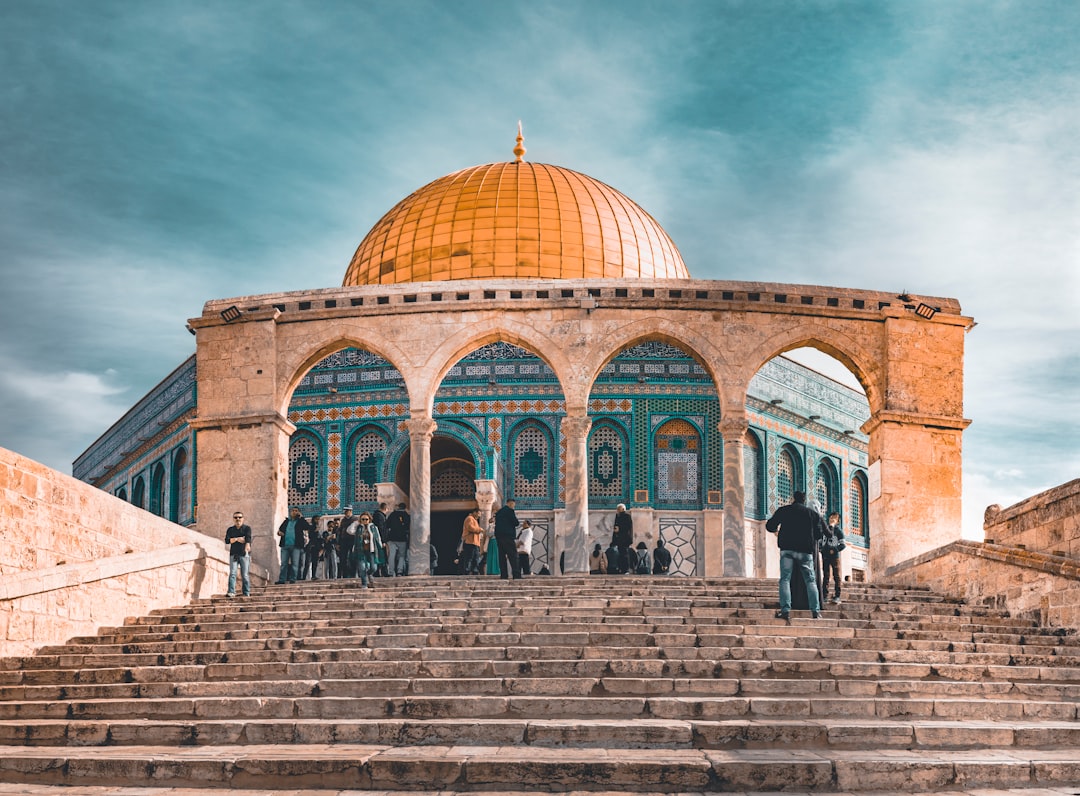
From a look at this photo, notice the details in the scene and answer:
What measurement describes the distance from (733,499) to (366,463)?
10688mm

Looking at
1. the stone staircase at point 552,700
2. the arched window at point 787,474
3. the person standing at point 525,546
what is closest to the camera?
the stone staircase at point 552,700

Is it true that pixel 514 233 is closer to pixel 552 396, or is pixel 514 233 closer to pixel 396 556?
pixel 552 396

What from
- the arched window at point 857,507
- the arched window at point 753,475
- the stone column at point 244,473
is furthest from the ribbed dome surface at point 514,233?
the stone column at point 244,473

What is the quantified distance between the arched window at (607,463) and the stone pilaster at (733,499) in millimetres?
7970

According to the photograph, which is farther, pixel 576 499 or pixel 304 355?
pixel 304 355

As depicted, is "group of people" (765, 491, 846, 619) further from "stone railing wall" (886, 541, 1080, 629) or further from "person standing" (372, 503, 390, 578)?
"person standing" (372, 503, 390, 578)

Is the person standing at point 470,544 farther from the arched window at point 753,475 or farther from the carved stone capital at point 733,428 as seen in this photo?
the arched window at point 753,475

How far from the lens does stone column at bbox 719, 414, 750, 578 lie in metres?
17.0

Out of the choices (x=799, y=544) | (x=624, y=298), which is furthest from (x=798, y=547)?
(x=624, y=298)

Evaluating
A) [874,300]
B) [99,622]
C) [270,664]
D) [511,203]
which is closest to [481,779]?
[270,664]

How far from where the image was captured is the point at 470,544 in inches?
656

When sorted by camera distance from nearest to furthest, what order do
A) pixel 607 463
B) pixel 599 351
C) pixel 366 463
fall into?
1. pixel 599 351
2. pixel 607 463
3. pixel 366 463

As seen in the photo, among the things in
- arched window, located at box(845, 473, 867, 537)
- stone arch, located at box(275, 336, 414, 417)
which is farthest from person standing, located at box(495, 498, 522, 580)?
arched window, located at box(845, 473, 867, 537)

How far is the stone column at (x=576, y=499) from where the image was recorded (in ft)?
56.2
